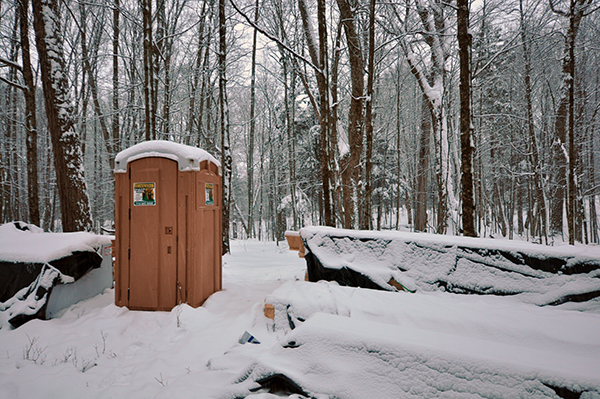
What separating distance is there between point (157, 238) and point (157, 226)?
0.57 feet

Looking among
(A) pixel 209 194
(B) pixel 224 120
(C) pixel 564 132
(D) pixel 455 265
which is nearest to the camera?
(D) pixel 455 265

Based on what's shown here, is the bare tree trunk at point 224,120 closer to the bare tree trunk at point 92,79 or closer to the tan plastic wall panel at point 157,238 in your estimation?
the tan plastic wall panel at point 157,238

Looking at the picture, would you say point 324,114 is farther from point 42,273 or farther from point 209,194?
point 42,273

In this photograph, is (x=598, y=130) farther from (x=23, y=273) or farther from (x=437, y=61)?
(x=23, y=273)

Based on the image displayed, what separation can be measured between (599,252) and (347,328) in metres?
2.68

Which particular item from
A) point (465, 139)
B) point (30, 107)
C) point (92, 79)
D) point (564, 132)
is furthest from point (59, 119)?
point (564, 132)

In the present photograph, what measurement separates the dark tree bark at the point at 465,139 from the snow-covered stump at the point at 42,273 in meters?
6.33

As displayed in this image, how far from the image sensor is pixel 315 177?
20578mm

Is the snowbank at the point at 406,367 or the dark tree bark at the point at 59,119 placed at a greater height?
the dark tree bark at the point at 59,119

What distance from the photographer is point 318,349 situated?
181 cm

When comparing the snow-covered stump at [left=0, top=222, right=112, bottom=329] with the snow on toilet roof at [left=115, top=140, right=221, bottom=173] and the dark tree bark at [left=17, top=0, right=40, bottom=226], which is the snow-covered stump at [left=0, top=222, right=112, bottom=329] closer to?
the snow on toilet roof at [left=115, top=140, right=221, bottom=173]

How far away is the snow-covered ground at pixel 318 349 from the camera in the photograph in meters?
1.51

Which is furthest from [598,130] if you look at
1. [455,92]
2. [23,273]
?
[23,273]

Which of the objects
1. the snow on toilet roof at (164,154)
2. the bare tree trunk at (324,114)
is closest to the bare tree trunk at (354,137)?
the bare tree trunk at (324,114)
